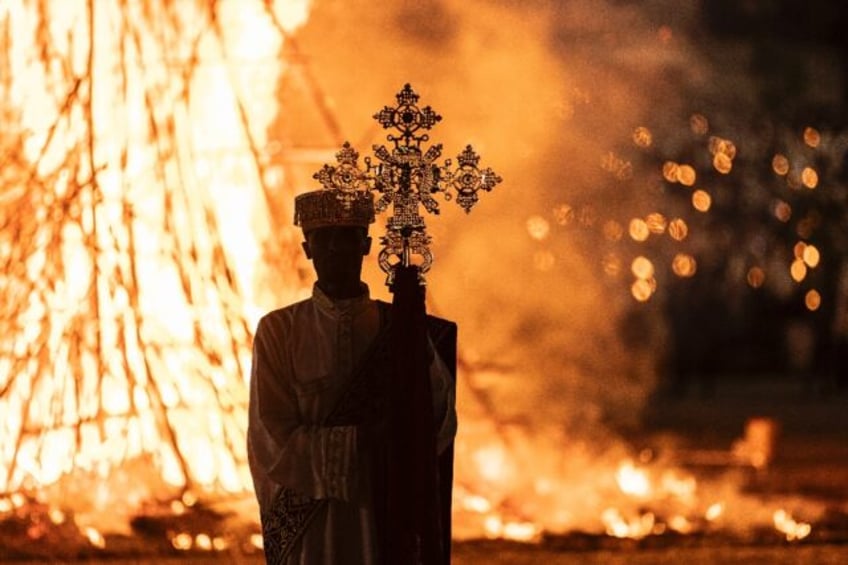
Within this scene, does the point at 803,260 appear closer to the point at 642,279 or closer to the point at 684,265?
the point at 684,265

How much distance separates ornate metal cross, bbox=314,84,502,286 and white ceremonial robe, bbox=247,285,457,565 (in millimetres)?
351

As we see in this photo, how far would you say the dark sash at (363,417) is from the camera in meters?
4.66

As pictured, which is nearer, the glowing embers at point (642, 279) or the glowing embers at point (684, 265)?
the glowing embers at point (642, 279)

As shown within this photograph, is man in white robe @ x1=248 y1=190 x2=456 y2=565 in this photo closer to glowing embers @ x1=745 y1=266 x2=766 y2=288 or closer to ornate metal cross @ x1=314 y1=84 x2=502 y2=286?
ornate metal cross @ x1=314 y1=84 x2=502 y2=286

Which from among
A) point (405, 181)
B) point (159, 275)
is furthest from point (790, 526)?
point (405, 181)

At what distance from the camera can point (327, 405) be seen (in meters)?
4.84

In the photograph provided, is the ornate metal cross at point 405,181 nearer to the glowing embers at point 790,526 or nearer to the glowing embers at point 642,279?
the glowing embers at point 790,526

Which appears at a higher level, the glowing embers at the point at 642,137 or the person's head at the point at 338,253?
the glowing embers at the point at 642,137

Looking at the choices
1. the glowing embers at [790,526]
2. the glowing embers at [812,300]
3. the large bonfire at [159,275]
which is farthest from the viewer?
the glowing embers at [812,300]

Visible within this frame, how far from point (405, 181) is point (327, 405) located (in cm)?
68

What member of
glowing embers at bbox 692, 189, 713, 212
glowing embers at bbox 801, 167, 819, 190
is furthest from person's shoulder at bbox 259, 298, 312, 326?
glowing embers at bbox 801, 167, 819, 190

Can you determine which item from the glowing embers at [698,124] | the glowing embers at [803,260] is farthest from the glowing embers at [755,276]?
the glowing embers at [698,124]

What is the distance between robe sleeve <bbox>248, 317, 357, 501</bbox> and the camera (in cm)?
470

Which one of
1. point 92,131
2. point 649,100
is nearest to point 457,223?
point 649,100
